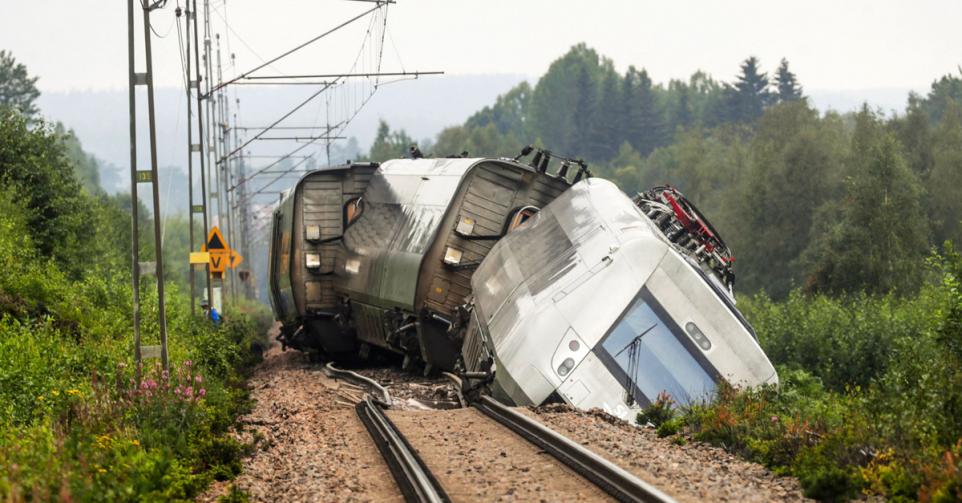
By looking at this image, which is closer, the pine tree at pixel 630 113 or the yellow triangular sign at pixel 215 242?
the yellow triangular sign at pixel 215 242

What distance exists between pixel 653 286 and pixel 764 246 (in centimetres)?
5971

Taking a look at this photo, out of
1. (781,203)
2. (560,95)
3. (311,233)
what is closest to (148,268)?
(311,233)

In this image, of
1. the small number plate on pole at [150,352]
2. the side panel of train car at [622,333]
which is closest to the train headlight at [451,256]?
the side panel of train car at [622,333]

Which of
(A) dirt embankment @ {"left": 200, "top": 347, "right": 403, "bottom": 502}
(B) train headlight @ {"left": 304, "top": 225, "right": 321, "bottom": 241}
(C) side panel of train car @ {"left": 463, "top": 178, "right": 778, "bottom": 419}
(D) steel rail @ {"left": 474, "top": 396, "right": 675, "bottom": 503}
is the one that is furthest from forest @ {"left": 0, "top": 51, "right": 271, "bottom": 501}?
(C) side panel of train car @ {"left": 463, "top": 178, "right": 778, "bottom": 419}

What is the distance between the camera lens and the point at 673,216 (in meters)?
22.8

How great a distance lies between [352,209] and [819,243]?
43.7m

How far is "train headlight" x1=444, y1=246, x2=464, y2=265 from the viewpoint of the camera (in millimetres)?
23875

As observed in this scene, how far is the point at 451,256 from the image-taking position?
23922 millimetres

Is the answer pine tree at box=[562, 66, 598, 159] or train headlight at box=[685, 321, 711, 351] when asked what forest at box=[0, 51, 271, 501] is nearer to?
train headlight at box=[685, 321, 711, 351]

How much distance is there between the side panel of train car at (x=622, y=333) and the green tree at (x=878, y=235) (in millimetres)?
44001

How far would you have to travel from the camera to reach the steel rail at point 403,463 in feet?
35.3

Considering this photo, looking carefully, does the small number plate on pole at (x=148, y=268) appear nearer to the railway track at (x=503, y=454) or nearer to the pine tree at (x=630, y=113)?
the railway track at (x=503, y=454)

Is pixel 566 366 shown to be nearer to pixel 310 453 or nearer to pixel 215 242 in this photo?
pixel 310 453

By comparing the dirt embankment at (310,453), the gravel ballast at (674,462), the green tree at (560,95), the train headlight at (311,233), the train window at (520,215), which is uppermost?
the green tree at (560,95)
